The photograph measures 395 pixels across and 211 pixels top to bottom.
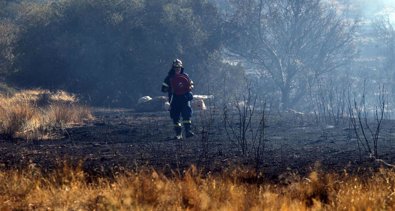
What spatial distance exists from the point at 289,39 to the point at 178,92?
1825 cm

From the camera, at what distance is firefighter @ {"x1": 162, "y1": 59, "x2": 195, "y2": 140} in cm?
1381

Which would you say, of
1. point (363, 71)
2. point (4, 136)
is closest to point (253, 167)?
point (4, 136)

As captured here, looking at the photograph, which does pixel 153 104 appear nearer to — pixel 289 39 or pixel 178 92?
pixel 289 39

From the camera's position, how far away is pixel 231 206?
6.32 meters

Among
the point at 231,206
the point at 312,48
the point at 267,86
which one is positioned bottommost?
the point at 231,206

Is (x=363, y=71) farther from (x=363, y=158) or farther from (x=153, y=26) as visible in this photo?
(x=363, y=158)

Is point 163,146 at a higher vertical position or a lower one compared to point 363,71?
lower

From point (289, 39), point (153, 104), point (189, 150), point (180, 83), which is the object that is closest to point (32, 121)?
point (180, 83)

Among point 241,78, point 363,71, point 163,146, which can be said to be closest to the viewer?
point 163,146

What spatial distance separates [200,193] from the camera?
675cm

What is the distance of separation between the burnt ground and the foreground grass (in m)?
0.65

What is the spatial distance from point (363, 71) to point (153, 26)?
47.3 feet

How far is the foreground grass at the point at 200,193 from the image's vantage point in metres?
6.34

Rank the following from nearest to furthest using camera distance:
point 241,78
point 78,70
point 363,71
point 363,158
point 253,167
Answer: point 253,167 < point 363,158 < point 78,70 < point 241,78 < point 363,71
